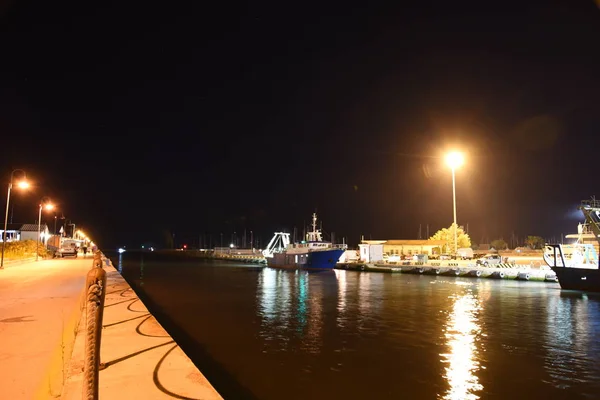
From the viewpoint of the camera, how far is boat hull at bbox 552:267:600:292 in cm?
3409

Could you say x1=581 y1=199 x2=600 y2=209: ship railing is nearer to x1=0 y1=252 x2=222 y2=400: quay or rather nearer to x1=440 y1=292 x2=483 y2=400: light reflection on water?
x1=440 y1=292 x2=483 y2=400: light reflection on water

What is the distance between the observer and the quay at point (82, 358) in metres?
6.67

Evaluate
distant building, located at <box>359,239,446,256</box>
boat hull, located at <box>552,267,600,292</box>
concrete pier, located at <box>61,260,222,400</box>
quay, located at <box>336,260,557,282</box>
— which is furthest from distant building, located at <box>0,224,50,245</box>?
concrete pier, located at <box>61,260,222,400</box>

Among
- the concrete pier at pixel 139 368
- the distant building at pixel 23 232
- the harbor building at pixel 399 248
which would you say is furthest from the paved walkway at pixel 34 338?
the distant building at pixel 23 232

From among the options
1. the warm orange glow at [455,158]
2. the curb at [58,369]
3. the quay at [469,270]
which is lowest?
the quay at [469,270]

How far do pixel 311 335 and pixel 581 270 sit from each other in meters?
29.3

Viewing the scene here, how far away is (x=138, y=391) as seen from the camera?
659 centimetres

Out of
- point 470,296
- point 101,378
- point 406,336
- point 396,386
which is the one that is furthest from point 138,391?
point 470,296

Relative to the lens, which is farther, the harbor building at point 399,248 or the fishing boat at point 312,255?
the harbor building at point 399,248

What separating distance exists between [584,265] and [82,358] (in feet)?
132

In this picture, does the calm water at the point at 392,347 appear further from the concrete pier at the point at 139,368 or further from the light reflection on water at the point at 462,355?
the concrete pier at the point at 139,368

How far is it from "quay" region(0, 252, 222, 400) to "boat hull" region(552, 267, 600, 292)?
3528 cm

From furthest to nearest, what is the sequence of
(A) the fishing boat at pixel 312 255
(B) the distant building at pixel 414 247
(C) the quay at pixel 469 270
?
(B) the distant building at pixel 414 247 < (A) the fishing boat at pixel 312 255 < (C) the quay at pixel 469 270

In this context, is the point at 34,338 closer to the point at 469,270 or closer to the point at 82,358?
the point at 82,358
